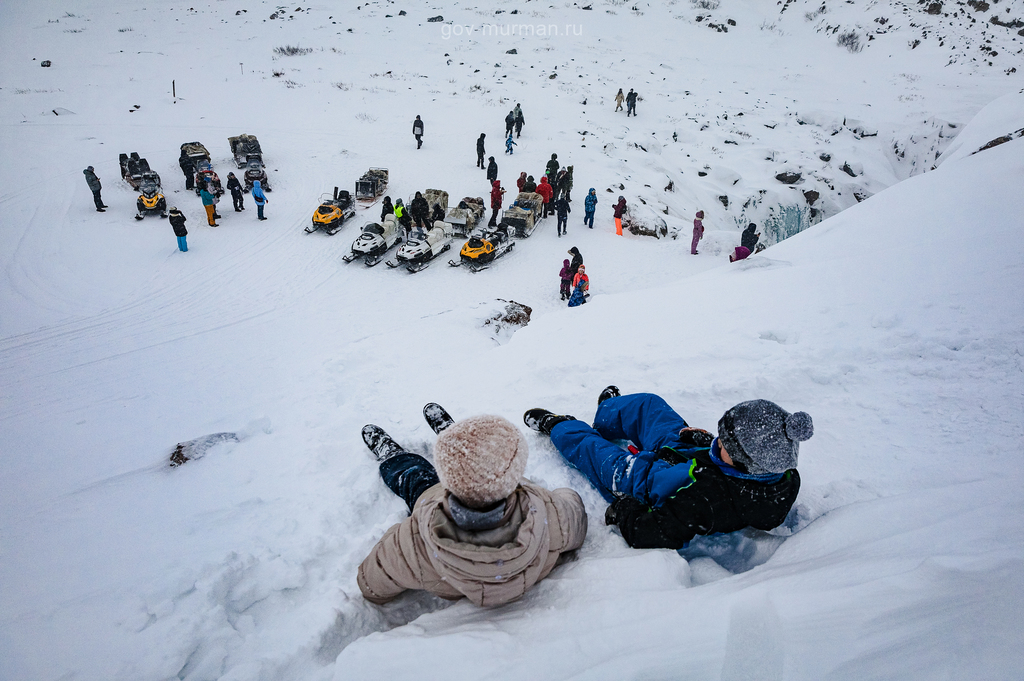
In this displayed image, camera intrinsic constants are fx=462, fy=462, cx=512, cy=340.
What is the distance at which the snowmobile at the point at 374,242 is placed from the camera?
10.7m

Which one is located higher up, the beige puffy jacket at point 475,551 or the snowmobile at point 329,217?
the beige puffy jacket at point 475,551

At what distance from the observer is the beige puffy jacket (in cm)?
206

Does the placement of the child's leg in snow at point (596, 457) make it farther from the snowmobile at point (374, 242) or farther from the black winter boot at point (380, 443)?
the snowmobile at point (374, 242)

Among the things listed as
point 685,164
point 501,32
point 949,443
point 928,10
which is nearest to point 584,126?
point 685,164

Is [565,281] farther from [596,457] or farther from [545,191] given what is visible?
[596,457]

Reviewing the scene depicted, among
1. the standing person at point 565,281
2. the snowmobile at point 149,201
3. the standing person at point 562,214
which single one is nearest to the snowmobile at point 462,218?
the standing person at point 562,214

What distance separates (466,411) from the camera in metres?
4.10

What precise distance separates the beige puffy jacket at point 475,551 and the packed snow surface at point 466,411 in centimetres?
14

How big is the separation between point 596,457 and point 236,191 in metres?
13.0

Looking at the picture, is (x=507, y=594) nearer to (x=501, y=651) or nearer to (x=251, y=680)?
(x=501, y=651)

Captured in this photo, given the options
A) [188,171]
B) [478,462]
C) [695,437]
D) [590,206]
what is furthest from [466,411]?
[188,171]

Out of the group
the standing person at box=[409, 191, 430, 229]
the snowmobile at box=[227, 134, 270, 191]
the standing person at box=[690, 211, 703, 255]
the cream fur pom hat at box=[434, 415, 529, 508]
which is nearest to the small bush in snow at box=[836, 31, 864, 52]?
the standing person at box=[690, 211, 703, 255]

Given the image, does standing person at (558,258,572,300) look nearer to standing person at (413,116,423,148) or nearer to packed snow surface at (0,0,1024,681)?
packed snow surface at (0,0,1024,681)

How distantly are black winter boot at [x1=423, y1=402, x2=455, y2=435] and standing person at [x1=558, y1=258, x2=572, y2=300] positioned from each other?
648 centimetres
